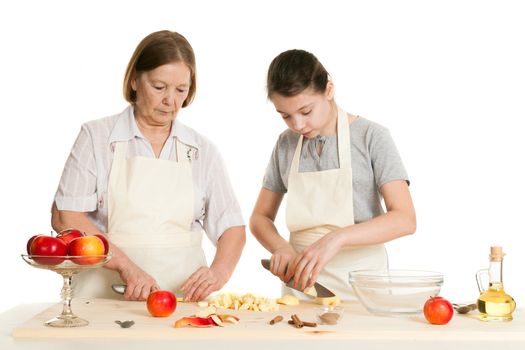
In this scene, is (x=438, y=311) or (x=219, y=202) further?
(x=219, y=202)

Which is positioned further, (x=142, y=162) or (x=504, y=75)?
(x=504, y=75)

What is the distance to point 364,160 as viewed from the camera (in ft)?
9.02

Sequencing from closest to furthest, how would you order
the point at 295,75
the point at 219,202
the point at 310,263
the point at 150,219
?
1. the point at 310,263
2. the point at 295,75
3. the point at 150,219
4. the point at 219,202

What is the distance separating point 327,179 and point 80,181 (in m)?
0.84

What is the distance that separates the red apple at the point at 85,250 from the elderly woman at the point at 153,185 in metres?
0.59

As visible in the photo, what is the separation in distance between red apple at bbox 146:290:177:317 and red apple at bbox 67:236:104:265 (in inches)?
7.4

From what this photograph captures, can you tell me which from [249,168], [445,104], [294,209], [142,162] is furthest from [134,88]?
[445,104]

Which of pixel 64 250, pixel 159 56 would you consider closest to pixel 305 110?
pixel 159 56

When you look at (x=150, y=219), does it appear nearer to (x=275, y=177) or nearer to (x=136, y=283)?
(x=136, y=283)

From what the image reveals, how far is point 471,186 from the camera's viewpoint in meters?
4.21

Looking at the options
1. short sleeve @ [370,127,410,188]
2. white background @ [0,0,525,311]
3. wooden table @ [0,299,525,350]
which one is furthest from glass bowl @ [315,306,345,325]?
white background @ [0,0,525,311]

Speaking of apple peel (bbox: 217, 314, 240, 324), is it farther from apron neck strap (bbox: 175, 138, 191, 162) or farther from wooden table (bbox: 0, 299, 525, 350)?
apron neck strap (bbox: 175, 138, 191, 162)

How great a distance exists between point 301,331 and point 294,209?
96cm

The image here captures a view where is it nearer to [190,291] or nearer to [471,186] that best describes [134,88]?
[190,291]
